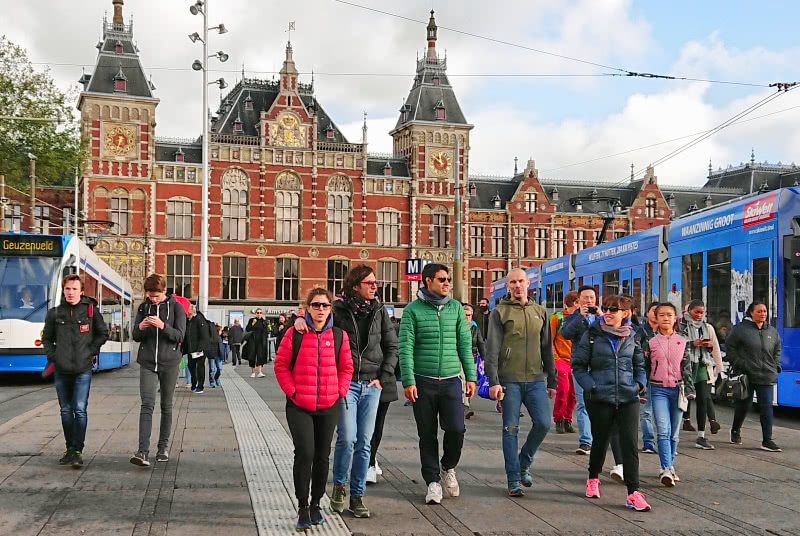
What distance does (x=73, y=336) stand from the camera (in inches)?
323

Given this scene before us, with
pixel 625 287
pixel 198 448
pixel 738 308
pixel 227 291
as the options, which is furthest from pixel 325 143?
pixel 198 448

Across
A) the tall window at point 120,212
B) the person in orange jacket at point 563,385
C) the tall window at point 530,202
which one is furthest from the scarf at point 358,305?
the tall window at point 530,202

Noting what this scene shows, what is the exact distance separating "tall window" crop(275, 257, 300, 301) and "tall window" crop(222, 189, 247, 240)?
8.55ft

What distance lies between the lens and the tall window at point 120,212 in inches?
1976

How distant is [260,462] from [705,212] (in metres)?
9.95

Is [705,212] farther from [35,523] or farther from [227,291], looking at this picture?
[227,291]

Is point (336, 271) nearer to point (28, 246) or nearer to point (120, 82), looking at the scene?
point (120, 82)

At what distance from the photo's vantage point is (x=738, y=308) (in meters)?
14.1

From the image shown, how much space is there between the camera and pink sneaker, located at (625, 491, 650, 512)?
6.43 m

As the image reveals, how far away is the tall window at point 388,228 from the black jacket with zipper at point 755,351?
151 ft

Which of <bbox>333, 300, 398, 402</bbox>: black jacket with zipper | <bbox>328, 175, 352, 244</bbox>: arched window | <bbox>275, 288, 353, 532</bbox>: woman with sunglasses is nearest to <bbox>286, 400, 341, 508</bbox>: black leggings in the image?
<bbox>275, 288, 353, 532</bbox>: woman with sunglasses

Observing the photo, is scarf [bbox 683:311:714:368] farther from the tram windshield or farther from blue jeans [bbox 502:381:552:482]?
the tram windshield

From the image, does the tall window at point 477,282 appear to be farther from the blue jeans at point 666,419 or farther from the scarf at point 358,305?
the scarf at point 358,305

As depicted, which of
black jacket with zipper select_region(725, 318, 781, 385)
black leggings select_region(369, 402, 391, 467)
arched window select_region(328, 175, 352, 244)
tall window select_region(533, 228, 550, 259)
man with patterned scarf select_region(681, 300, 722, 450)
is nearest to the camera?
black leggings select_region(369, 402, 391, 467)
